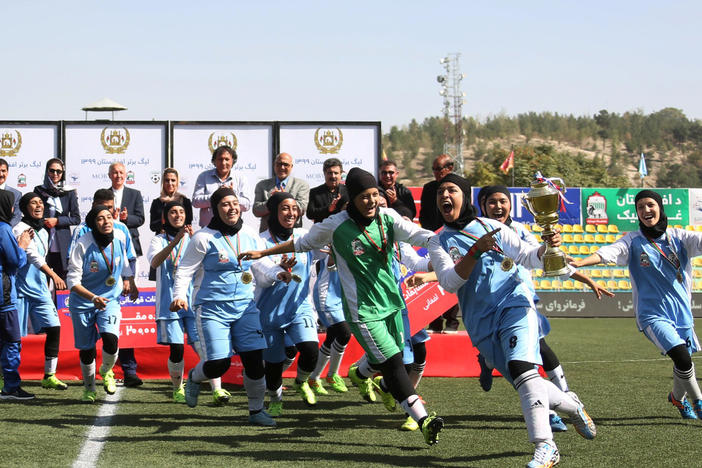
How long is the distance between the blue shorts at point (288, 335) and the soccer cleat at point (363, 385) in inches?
18.1

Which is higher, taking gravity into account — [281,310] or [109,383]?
[281,310]

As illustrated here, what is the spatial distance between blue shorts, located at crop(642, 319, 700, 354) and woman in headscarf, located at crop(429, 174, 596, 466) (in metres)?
1.94

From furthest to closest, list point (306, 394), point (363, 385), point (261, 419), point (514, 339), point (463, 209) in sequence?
point (306, 394), point (363, 385), point (261, 419), point (463, 209), point (514, 339)

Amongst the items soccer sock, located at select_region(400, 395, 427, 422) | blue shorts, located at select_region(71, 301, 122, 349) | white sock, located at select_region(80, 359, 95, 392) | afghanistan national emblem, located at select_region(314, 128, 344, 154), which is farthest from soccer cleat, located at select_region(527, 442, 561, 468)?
afghanistan national emblem, located at select_region(314, 128, 344, 154)

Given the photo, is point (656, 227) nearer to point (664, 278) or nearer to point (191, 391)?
point (664, 278)

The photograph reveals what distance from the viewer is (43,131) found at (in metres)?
14.1

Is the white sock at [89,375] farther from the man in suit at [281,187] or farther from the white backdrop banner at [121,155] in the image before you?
the white backdrop banner at [121,155]

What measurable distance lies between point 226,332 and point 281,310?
0.82 m

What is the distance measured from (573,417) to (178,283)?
133 inches

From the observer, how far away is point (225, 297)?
808 centimetres

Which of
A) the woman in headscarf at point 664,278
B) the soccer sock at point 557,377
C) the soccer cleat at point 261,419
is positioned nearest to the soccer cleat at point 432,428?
the soccer sock at point 557,377

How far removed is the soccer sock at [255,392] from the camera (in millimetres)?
8242

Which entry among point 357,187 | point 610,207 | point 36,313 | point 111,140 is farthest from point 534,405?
point 610,207

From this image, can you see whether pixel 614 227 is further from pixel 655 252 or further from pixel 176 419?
pixel 176 419
